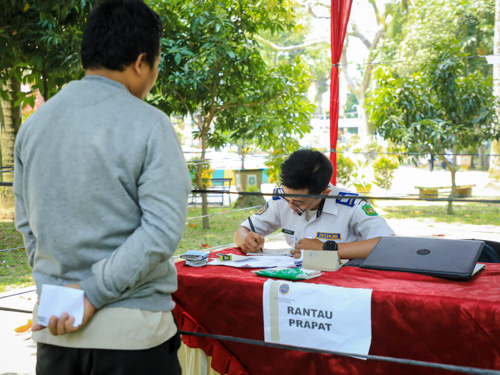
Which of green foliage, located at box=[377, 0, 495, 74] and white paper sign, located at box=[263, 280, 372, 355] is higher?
green foliage, located at box=[377, 0, 495, 74]

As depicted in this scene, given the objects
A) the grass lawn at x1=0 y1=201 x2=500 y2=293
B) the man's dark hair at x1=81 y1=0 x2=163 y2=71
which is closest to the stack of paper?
the man's dark hair at x1=81 y1=0 x2=163 y2=71

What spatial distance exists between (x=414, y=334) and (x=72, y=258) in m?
1.03

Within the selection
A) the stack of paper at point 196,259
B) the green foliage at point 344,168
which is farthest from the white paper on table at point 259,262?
the green foliage at point 344,168

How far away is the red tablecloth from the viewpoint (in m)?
1.56

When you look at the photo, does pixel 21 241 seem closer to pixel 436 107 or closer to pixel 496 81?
pixel 436 107

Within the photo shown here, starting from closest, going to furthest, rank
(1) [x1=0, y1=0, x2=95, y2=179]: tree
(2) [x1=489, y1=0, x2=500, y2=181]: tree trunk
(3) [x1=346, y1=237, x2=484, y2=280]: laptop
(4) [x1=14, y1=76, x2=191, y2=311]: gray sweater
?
(4) [x1=14, y1=76, x2=191, y2=311]: gray sweater, (3) [x1=346, y1=237, x2=484, y2=280]: laptop, (1) [x1=0, y1=0, x2=95, y2=179]: tree, (2) [x1=489, y1=0, x2=500, y2=181]: tree trunk

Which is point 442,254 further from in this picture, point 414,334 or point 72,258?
point 72,258

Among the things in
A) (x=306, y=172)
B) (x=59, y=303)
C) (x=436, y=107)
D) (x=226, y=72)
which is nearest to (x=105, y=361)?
(x=59, y=303)

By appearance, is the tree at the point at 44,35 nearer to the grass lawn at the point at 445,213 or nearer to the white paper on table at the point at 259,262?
the white paper on table at the point at 259,262

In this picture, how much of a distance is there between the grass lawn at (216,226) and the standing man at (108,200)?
3.41 metres

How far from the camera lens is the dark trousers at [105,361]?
3.69 ft

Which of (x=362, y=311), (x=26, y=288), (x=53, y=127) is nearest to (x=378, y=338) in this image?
(x=362, y=311)

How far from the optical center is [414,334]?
5.33 feet

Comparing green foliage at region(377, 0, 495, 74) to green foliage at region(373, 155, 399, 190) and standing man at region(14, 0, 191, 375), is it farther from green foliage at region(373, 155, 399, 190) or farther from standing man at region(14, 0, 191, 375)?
standing man at region(14, 0, 191, 375)
